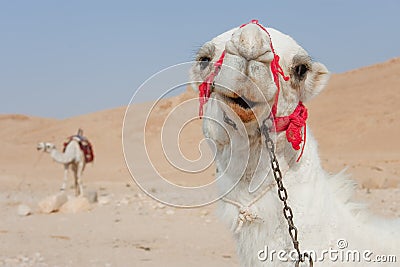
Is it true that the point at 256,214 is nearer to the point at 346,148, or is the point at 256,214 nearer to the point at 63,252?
the point at 63,252

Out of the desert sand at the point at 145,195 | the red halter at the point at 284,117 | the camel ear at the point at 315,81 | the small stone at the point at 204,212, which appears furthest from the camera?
the small stone at the point at 204,212

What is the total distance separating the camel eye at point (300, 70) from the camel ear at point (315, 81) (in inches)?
1.1

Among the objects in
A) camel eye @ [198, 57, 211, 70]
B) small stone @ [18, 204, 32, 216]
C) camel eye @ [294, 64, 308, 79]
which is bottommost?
small stone @ [18, 204, 32, 216]

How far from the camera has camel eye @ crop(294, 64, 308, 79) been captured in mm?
2486

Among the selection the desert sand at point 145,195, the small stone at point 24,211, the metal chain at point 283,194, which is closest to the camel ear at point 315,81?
the desert sand at point 145,195

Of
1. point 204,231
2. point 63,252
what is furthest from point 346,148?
point 63,252

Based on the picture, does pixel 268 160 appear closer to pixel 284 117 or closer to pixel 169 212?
pixel 284 117

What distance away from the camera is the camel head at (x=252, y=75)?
2266 mm

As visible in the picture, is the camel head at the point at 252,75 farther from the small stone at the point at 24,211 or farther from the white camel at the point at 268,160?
the small stone at the point at 24,211

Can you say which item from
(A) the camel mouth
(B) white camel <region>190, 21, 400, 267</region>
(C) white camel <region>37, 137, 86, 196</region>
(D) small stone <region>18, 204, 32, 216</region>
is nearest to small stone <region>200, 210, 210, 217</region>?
(D) small stone <region>18, 204, 32, 216</region>

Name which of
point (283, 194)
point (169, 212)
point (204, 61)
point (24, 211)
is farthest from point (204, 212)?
point (283, 194)

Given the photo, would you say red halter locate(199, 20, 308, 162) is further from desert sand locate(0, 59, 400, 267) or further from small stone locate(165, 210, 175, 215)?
small stone locate(165, 210, 175, 215)

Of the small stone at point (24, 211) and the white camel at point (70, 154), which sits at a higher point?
the white camel at point (70, 154)

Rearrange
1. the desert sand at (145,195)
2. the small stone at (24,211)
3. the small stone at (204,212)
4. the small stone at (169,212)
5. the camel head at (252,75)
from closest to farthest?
the camel head at (252,75), the desert sand at (145,195), the small stone at (204,212), the small stone at (169,212), the small stone at (24,211)
